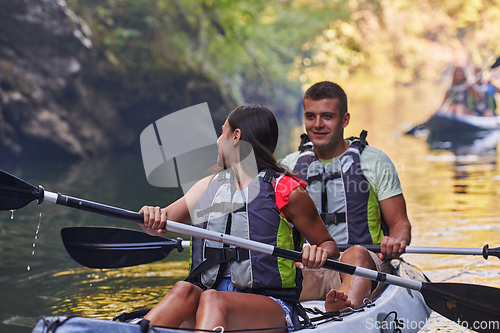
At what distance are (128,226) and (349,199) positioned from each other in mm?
3289

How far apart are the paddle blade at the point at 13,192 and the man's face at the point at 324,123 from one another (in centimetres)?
151

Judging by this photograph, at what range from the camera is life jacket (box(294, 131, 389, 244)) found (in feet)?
9.53

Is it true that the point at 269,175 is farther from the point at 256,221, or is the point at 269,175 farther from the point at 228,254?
the point at 228,254

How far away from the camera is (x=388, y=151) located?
1131cm

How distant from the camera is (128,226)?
5645mm

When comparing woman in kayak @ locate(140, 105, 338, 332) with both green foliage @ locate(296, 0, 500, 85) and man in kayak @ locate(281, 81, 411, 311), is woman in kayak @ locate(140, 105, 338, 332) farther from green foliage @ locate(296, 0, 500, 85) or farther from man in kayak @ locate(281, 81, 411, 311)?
green foliage @ locate(296, 0, 500, 85)

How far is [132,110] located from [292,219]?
12.0m

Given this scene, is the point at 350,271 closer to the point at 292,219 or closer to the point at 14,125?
the point at 292,219

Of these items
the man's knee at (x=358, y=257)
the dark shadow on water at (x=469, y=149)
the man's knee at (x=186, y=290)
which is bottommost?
the man's knee at (x=186, y=290)

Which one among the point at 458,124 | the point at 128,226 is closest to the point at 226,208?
the point at 128,226

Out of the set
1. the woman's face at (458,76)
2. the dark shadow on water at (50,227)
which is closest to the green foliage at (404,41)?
the woman's face at (458,76)

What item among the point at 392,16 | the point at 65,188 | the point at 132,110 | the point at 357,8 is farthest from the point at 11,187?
the point at 392,16

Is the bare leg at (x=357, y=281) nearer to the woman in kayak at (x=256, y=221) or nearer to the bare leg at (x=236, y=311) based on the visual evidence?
the woman in kayak at (x=256, y=221)

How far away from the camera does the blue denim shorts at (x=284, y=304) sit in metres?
2.06
